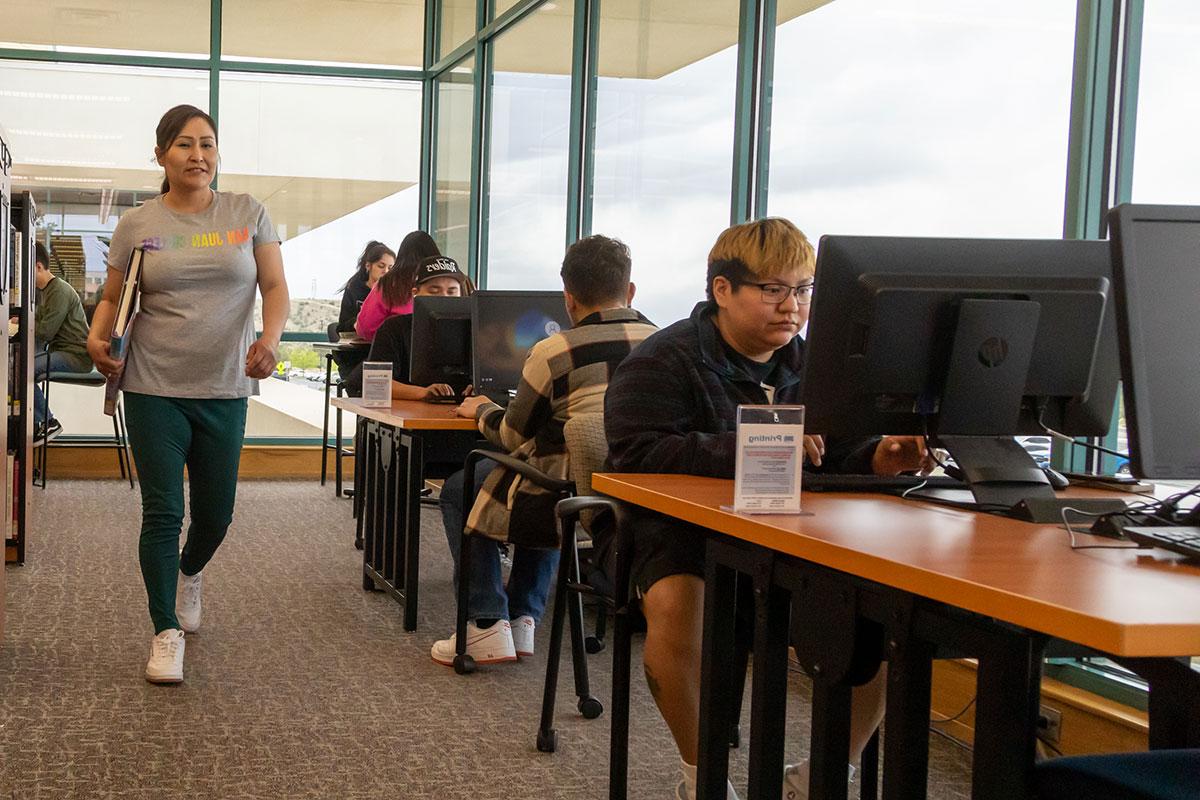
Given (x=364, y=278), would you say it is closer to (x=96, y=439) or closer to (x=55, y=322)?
(x=55, y=322)

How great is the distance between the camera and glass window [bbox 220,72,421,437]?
8.70m

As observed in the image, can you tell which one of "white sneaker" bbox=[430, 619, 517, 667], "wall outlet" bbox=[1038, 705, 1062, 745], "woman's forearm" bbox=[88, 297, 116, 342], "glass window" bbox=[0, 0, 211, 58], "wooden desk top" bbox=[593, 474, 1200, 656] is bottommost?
"white sneaker" bbox=[430, 619, 517, 667]

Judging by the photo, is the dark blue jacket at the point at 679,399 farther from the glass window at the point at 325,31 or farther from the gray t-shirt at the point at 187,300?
the glass window at the point at 325,31

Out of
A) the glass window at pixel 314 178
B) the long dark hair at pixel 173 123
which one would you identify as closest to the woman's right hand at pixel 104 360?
the long dark hair at pixel 173 123

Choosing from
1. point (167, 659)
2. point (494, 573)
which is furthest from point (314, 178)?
point (167, 659)

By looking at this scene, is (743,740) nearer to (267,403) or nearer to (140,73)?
(267,403)

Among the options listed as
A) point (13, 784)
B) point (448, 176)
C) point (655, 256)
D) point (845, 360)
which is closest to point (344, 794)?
point (13, 784)

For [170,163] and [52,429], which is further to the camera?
[52,429]

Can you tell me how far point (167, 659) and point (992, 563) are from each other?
8.44 feet

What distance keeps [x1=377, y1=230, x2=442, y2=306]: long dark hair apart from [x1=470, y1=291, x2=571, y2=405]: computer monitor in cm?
157

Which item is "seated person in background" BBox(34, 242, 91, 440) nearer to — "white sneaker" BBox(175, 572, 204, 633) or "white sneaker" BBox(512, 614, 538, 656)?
"white sneaker" BBox(175, 572, 204, 633)

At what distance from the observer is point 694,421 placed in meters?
2.39

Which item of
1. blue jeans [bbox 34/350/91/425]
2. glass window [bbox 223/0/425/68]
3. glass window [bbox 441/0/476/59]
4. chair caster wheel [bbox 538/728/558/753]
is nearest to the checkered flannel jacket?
chair caster wheel [bbox 538/728/558/753]

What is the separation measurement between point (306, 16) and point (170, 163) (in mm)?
5783
